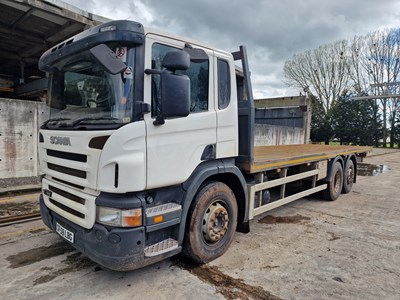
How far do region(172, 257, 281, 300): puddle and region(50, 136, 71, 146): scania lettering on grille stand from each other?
1.81 meters

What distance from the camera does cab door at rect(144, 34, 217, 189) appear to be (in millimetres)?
2619

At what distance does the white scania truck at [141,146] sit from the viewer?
2.49m

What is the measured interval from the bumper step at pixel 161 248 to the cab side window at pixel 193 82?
1250 mm

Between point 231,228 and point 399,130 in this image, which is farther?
point 399,130

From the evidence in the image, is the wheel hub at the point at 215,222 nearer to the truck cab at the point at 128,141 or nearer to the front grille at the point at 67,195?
the truck cab at the point at 128,141

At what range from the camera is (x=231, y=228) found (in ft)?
11.7

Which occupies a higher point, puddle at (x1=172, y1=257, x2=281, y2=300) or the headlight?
the headlight

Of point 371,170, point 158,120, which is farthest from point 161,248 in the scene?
point 371,170

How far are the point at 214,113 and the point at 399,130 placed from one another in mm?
37457

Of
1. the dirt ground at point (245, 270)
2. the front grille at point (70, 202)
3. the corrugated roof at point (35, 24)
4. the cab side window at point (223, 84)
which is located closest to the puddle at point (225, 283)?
the dirt ground at point (245, 270)

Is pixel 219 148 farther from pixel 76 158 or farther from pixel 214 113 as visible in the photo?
pixel 76 158

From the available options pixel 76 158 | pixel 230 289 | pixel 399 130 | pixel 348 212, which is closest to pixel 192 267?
pixel 230 289

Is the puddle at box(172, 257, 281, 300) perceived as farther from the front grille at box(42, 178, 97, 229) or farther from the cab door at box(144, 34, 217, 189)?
the front grille at box(42, 178, 97, 229)

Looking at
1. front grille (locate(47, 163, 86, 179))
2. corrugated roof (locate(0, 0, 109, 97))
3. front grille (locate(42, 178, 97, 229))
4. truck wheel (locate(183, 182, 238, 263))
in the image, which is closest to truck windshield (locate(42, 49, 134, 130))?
front grille (locate(47, 163, 86, 179))
